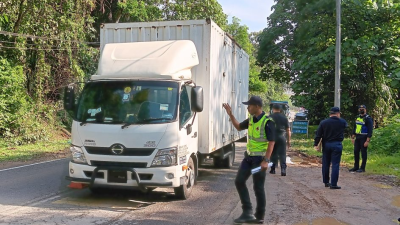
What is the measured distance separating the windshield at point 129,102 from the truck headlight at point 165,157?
20.3 inches

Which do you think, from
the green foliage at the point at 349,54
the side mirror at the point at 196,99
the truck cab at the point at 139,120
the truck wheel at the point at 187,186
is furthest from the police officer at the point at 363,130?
the green foliage at the point at 349,54

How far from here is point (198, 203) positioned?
7.30 m

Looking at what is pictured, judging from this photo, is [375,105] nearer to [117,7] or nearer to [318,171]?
Answer: [318,171]

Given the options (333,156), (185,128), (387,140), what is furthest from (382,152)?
(185,128)

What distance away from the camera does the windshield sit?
22.8 ft

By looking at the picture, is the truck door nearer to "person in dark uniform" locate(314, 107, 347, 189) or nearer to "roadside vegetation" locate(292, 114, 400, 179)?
"person in dark uniform" locate(314, 107, 347, 189)

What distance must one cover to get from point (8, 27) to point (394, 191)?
17090 mm

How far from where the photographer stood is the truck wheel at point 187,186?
7.32m

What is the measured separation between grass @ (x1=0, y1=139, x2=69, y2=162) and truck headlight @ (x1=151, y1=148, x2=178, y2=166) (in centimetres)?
878

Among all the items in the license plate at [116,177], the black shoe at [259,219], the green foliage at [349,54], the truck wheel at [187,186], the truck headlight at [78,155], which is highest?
the green foliage at [349,54]

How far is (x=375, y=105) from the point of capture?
69.3 ft

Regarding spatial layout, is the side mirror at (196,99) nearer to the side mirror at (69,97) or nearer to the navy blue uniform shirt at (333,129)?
the side mirror at (69,97)

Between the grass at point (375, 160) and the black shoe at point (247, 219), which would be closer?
the black shoe at point (247, 219)

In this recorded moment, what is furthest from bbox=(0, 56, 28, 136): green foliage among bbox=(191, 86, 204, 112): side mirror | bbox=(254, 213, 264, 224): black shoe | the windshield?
bbox=(254, 213, 264, 224): black shoe
